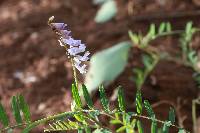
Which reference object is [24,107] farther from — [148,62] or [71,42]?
[148,62]

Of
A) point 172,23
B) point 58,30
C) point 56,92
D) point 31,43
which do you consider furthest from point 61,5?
point 58,30

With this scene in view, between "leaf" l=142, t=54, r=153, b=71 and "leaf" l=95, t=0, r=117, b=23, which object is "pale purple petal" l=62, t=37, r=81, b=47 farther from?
"leaf" l=95, t=0, r=117, b=23

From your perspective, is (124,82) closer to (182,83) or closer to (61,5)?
(182,83)

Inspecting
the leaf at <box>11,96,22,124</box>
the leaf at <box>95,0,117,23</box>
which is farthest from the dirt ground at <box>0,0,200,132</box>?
the leaf at <box>11,96,22,124</box>

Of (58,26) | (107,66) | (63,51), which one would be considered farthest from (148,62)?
(58,26)

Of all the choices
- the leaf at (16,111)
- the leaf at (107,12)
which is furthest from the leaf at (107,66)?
the leaf at (16,111)

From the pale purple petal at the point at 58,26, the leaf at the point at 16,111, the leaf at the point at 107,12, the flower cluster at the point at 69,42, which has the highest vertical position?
the leaf at the point at 107,12

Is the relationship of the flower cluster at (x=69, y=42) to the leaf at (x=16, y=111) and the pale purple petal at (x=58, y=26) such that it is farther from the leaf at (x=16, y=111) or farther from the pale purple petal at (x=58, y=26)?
the leaf at (x=16, y=111)
